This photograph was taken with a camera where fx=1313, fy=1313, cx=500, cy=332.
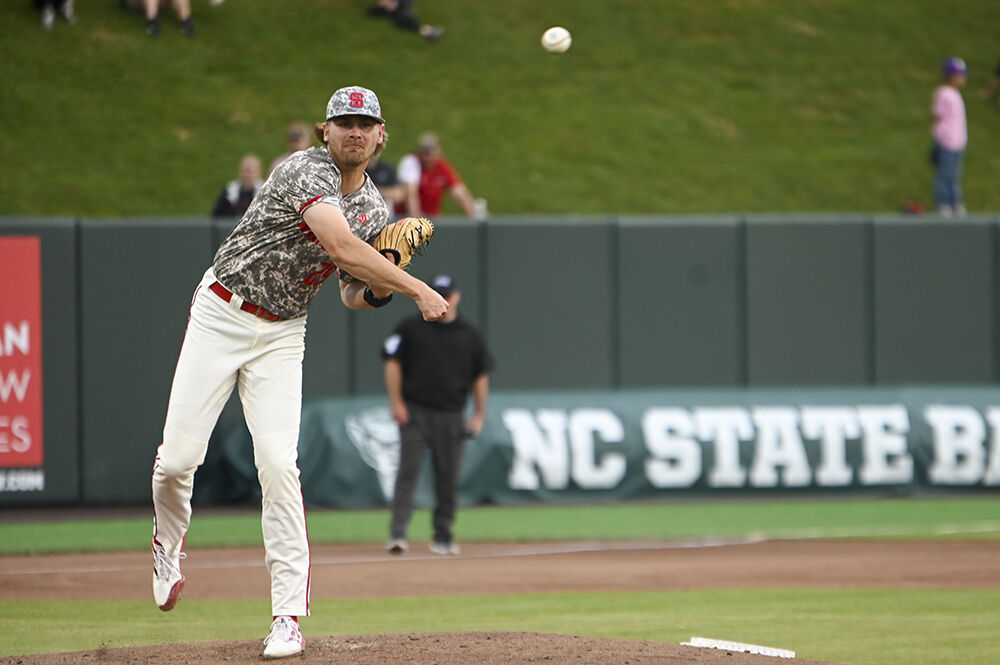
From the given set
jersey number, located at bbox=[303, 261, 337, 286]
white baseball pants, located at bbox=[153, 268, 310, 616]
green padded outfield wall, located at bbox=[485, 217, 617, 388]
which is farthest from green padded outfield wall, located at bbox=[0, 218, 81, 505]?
jersey number, located at bbox=[303, 261, 337, 286]

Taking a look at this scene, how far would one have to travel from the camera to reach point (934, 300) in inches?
629

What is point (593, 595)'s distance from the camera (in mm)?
8406

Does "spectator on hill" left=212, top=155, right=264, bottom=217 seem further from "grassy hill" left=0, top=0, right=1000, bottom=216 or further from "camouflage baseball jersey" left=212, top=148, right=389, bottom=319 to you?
"camouflage baseball jersey" left=212, top=148, right=389, bottom=319

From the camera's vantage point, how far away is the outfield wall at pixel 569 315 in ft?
46.2

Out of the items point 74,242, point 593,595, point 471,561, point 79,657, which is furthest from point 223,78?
point 79,657

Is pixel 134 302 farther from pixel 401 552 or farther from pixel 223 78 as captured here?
pixel 223 78

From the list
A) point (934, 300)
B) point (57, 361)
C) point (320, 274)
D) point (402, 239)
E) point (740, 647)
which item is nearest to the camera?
point (402, 239)

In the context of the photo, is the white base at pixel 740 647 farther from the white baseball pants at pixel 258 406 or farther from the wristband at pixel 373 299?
the wristband at pixel 373 299

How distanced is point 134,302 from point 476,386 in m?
4.89

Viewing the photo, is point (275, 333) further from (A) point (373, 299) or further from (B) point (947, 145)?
(B) point (947, 145)

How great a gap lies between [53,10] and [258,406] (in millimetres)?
17618

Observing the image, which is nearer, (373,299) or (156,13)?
(373,299)

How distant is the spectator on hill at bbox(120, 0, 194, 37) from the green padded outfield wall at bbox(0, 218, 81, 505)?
8134mm

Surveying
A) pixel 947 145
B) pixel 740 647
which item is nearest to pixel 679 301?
pixel 947 145
